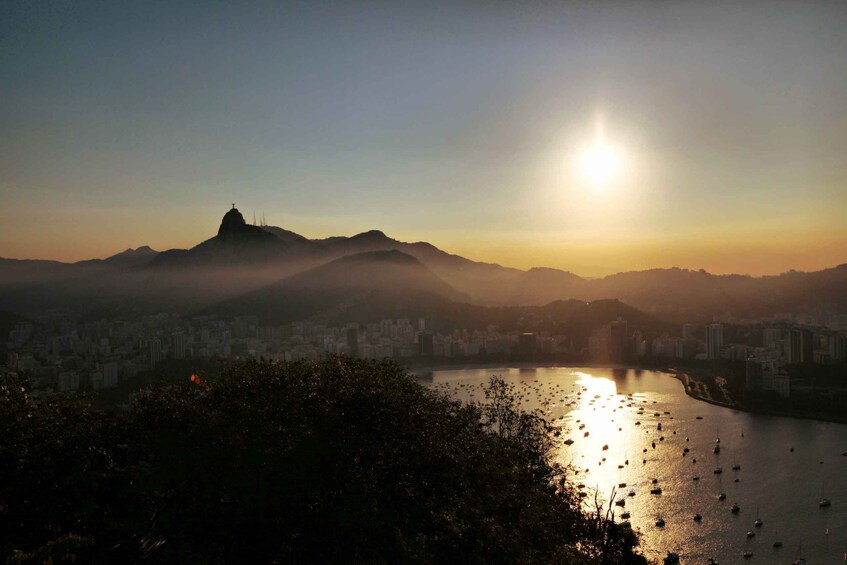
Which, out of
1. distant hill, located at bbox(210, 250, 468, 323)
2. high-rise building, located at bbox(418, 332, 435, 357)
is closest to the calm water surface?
high-rise building, located at bbox(418, 332, 435, 357)

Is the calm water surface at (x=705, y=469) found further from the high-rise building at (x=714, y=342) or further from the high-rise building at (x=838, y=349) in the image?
the high-rise building at (x=714, y=342)

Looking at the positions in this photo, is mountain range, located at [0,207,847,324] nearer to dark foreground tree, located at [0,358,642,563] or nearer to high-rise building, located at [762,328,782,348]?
high-rise building, located at [762,328,782,348]

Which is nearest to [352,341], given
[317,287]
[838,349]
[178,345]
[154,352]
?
[178,345]

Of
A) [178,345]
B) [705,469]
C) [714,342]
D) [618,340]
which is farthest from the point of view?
[618,340]

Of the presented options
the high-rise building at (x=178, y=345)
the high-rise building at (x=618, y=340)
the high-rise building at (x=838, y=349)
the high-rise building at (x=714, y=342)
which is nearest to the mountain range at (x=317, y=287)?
the high-rise building at (x=618, y=340)

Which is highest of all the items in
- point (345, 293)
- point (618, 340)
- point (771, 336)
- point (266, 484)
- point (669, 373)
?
point (345, 293)

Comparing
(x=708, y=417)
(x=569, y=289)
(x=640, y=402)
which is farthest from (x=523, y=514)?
(x=569, y=289)

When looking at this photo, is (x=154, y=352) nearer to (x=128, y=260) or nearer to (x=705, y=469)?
(x=705, y=469)
